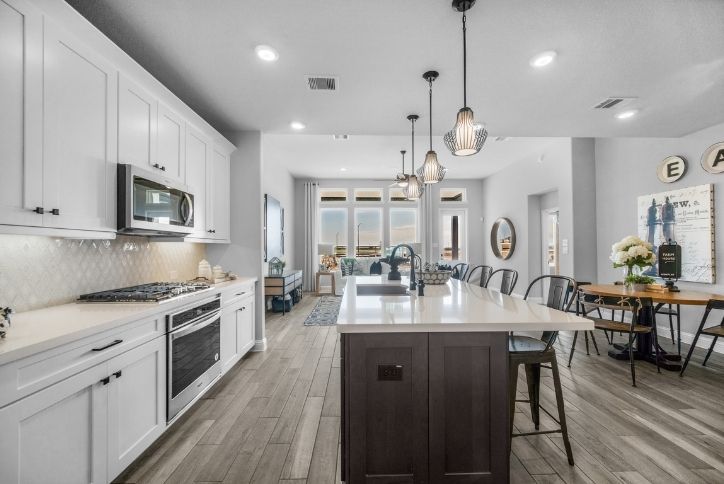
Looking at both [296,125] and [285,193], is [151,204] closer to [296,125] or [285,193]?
[296,125]

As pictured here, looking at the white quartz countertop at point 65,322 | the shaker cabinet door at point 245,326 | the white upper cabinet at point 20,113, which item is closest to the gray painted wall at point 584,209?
the shaker cabinet door at point 245,326

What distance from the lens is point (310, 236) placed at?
28.1 feet

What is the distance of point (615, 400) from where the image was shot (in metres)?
2.68

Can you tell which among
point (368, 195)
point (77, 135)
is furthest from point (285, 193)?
point (77, 135)

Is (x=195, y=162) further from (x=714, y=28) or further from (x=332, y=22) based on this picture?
(x=714, y=28)

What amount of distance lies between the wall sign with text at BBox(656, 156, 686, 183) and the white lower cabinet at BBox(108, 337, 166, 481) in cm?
574

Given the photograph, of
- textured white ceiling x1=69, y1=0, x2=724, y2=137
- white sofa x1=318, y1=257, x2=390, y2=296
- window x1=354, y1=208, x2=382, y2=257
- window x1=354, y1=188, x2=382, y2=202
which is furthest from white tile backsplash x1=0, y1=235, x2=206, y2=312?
window x1=354, y1=188, x2=382, y2=202

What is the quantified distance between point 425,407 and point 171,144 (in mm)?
2617

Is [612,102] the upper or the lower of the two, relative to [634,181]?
upper

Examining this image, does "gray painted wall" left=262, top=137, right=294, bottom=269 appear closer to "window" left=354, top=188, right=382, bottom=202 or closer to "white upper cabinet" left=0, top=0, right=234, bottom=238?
"window" left=354, top=188, right=382, bottom=202

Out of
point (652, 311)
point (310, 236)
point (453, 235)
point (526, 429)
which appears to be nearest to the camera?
point (526, 429)

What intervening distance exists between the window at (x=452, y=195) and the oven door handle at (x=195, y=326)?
292 inches

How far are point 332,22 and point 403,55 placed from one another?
0.60 metres

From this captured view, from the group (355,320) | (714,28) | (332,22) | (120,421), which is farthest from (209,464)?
(714,28)
